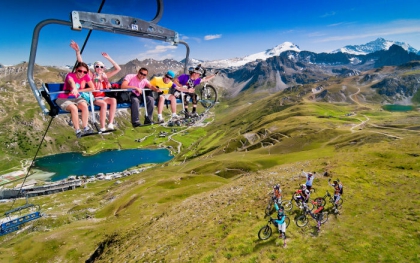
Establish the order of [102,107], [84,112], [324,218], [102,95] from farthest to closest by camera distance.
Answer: [324,218] → [102,95] → [102,107] → [84,112]

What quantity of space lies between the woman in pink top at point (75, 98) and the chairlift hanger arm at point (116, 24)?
14.2ft

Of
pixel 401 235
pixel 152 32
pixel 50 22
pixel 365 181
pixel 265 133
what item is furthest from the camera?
pixel 265 133

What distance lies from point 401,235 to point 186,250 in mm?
23810

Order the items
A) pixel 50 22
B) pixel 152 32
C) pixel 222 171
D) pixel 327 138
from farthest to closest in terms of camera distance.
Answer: pixel 327 138
pixel 222 171
pixel 152 32
pixel 50 22

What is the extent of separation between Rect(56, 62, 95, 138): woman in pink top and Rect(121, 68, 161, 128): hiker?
9.71 ft

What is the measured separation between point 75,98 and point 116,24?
20.0 feet

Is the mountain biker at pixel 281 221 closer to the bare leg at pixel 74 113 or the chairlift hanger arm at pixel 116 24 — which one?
the bare leg at pixel 74 113

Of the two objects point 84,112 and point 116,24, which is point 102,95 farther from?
point 116,24

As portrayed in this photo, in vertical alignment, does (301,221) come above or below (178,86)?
below

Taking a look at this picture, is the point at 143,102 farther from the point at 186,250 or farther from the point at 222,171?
the point at 222,171

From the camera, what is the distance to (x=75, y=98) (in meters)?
13.6

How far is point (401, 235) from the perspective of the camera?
1038 inches

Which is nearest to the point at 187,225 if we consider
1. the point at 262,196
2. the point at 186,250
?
the point at 186,250

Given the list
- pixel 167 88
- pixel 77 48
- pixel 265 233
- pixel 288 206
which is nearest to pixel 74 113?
pixel 77 48
